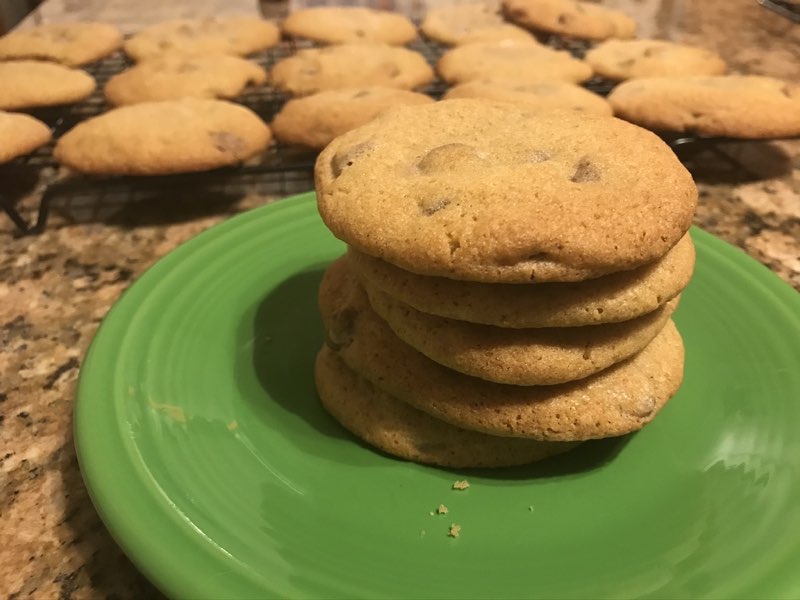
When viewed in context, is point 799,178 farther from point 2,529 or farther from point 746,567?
point 2,529

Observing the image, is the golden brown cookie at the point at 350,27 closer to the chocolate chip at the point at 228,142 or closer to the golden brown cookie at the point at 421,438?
the chocolate chip at the point at 228,142

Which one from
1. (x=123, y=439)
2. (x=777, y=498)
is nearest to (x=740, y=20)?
(x=777, y=498)

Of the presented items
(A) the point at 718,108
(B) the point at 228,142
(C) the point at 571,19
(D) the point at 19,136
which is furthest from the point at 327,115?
(C) the point at 571,19

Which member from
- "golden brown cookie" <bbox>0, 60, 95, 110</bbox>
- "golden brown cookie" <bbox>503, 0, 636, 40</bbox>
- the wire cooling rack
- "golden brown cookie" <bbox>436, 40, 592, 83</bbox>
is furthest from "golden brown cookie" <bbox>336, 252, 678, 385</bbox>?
"golden brown cookie" <bbox>503, 0, 636, 40</bbox>

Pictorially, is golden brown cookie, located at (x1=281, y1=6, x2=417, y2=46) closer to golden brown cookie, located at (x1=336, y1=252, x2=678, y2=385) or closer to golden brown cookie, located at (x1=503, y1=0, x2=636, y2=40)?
golden brown cookie, located at (x1=503, y1=0, x2=636, y2=40)

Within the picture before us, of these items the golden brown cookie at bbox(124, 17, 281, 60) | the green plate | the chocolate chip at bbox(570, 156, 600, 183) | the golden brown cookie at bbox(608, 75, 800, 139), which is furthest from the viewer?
the golden brown cookie at bbox(124, 17, 281, 60)

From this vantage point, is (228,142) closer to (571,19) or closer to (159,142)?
(159,142)
